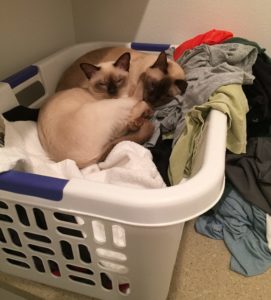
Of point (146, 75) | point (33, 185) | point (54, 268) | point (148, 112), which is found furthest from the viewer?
point (146, 75)

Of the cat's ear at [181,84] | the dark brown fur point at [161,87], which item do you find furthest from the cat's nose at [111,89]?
the cat's ear at [181,84]

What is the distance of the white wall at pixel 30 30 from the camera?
1038 mm

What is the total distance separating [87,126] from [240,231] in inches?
23.3

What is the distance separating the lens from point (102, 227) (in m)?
0.63

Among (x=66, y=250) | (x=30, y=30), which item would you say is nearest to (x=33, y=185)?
(x=66, y=250)

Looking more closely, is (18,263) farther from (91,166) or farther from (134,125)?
(134,125)

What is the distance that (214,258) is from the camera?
37.3 inches

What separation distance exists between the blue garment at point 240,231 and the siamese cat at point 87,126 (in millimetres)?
358

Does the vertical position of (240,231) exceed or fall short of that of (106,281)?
it falls short

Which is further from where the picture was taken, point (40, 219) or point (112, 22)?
point (112, 22)

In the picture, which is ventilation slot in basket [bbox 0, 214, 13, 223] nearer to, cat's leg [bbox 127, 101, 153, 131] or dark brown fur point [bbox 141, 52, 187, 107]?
cat's leg [bbox 127, 101, 153, 131]

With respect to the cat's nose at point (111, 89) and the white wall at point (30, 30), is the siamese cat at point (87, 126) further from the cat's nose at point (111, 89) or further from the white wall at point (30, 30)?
the white wall at point (30, 30)

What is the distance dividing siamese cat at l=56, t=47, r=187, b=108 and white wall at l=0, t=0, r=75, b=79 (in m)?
0.15

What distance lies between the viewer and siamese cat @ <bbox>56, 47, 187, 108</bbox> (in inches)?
42.8
